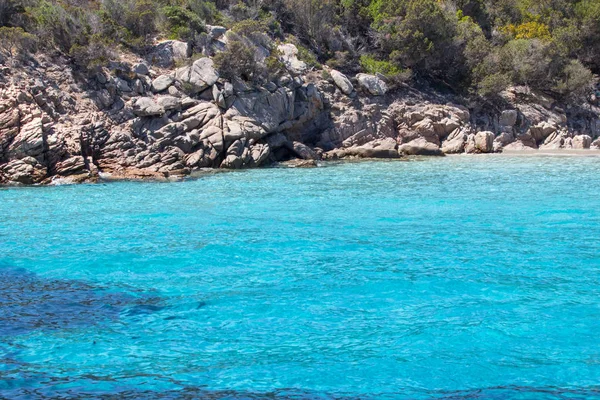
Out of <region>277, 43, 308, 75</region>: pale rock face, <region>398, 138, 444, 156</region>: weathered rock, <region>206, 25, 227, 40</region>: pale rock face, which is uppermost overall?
<region>206, 25, 227, 40</region>: pale rock face

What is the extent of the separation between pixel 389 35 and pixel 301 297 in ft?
A: 91.8

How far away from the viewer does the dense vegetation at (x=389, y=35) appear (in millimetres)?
27609

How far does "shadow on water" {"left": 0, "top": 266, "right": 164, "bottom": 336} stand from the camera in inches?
267

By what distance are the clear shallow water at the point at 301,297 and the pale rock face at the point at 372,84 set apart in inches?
610

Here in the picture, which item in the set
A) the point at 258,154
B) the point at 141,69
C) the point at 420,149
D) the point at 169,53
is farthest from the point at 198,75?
the point at 420,149

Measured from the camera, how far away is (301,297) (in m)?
7.99

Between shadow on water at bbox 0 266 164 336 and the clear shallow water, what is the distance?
3 centimetres

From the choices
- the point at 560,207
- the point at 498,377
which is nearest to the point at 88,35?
the point at 560,207

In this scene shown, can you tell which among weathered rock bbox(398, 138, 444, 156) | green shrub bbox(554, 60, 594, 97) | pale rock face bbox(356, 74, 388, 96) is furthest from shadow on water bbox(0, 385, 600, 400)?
green shrub bbox(554, 60, 594, 97)

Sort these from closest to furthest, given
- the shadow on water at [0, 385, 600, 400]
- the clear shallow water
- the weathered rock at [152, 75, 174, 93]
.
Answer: the shadow on water at [0, 385, 600, 400] < the clear shallow water < the weathered rock at [152, 75, 174, 93]

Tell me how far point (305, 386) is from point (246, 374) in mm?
594

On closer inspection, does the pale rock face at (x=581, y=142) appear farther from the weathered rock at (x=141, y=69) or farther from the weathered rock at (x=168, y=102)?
the weathered rock at (x=141, y=69)

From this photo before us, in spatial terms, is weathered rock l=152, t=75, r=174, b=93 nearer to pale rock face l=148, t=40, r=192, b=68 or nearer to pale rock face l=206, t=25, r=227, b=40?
pale rock face l=148, t=40, r=192, b=68

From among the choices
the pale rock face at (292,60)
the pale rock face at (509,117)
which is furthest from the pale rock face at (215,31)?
the pale rock face at (509,117)
